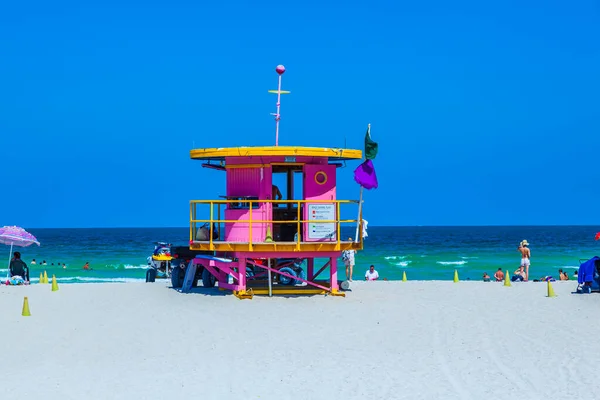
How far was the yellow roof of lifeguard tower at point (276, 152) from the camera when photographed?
22.4 m

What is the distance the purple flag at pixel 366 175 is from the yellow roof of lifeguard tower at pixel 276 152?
16.6 inches

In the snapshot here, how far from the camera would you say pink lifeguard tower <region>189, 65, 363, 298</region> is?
22469 mm

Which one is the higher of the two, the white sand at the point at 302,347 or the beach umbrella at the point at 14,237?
the beach umbrella at the point at 14,237

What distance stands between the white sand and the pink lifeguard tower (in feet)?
3.60

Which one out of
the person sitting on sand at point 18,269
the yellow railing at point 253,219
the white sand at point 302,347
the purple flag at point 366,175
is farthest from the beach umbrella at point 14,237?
the purple flag at point 366,175

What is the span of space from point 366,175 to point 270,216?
8.77 feet

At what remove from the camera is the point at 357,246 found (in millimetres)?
23016

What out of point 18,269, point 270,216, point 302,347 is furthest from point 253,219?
point 18,269

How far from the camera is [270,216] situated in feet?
75.1

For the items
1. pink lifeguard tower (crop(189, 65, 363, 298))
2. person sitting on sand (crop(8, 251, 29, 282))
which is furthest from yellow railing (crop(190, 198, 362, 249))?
person sitting on sand (crop(8, 251, 29, 282))

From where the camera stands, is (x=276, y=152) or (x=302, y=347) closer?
(x=302, y=347)

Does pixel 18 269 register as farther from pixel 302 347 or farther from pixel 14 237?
pixel 302 347

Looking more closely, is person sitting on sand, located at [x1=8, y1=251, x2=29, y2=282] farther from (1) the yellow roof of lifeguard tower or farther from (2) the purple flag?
(2) the purple flag

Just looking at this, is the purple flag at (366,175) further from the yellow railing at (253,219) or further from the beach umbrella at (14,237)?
the beach umbrella at (14,237)
